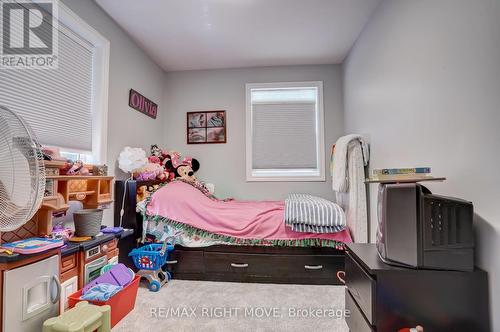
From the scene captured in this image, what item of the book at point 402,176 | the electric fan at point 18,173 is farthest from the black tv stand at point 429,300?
the electric fan at point 18,173

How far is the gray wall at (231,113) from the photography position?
3.30 m

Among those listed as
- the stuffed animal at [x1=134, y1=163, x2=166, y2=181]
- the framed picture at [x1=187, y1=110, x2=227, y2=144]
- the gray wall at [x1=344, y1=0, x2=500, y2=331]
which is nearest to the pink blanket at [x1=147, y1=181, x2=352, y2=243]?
the stuffed animal at [x1=134, y1=163, x2=166, y2=181]

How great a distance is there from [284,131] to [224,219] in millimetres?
1730

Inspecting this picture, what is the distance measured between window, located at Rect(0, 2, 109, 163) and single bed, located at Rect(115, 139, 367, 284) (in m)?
0.55

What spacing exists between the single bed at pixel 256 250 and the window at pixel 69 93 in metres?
0.55

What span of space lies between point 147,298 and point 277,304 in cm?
108

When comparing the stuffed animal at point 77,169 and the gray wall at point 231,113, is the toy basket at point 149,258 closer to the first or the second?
the stuffed animal at point 77,169

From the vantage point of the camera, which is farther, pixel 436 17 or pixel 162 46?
pixel 162 46

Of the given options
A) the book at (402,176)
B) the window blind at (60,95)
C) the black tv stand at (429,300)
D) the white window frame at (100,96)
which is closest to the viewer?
the black tv stand at (429,300)

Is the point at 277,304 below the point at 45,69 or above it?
below

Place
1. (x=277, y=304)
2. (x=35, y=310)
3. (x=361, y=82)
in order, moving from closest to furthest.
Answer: (x=35, y=310) < (x=277, y=304) < (x=361, y=82)

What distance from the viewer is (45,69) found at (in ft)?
5.53

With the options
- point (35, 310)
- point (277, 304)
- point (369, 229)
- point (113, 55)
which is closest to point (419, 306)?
point (277, 304)

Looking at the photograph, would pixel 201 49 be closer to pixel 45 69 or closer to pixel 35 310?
pixel 45 69
